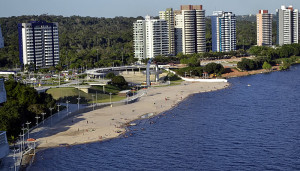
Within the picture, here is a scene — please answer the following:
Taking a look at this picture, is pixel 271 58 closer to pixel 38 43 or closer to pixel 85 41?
pixel 85 41

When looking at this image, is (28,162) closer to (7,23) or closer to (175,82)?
(175,82)

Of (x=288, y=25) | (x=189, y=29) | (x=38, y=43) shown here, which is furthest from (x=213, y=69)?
(x=288, y=25)

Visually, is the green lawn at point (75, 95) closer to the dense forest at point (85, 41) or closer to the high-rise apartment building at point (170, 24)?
the dense forest at point (85, 41)

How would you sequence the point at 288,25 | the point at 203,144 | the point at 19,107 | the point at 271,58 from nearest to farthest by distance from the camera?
the point at 203,144, the point at 19,107, the point at 271,58, the point at 288,25

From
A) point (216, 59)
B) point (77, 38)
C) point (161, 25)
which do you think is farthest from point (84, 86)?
point (77, 38)

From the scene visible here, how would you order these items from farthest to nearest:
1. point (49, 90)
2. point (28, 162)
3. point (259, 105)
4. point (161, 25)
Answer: point (161, 25)
point (49, 90)
point (259, 105)
point (28, 162)

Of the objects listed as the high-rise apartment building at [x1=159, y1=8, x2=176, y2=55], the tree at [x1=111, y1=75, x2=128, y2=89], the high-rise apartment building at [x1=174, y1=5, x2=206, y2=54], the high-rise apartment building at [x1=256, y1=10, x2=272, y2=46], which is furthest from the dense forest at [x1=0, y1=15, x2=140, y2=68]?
the high-rise apartment building at [x1=256, y1=10, x2=272, y2=46]
